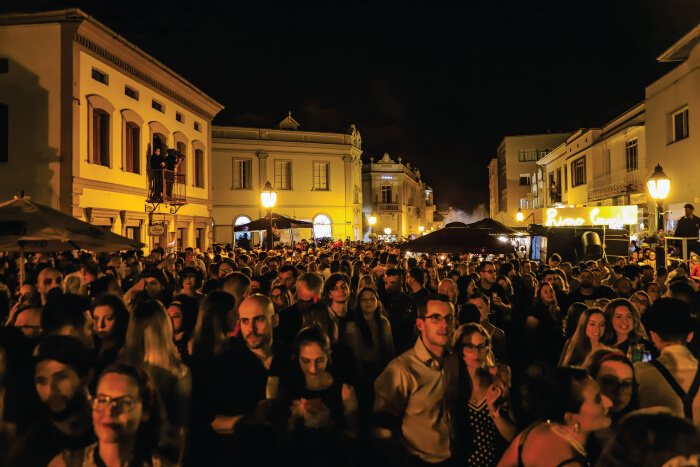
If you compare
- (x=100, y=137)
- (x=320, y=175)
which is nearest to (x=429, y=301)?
(x=100, y=137)

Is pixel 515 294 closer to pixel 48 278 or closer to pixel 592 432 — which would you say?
pixel 592 432

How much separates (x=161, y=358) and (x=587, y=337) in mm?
3665

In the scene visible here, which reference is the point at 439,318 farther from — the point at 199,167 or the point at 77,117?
the point at 199,167

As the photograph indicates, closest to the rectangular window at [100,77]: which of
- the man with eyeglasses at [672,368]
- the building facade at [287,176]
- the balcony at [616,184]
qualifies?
the man with eyeglasses at [672,368]

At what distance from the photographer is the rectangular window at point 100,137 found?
766 inches

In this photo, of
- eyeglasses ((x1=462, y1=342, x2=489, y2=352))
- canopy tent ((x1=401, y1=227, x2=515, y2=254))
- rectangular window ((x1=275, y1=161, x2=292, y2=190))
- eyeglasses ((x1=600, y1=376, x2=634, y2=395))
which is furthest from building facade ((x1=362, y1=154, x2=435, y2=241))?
eyeglasses ((x1=600, y1=376, x2=634, y2=395))

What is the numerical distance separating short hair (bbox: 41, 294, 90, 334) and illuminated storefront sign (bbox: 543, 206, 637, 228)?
17.4 meters

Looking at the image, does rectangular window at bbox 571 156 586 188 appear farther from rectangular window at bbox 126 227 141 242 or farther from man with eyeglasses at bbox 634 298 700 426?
man with eyeglasses at bbox 634 298 700 426

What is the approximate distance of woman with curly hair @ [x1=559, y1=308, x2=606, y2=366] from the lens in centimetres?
489

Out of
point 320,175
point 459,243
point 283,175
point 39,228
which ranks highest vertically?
point 320,175

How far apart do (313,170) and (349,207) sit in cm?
446

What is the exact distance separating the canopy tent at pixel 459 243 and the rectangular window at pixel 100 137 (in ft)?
43.6

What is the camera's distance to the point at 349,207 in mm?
46688

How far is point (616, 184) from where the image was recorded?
27453 millimetres
